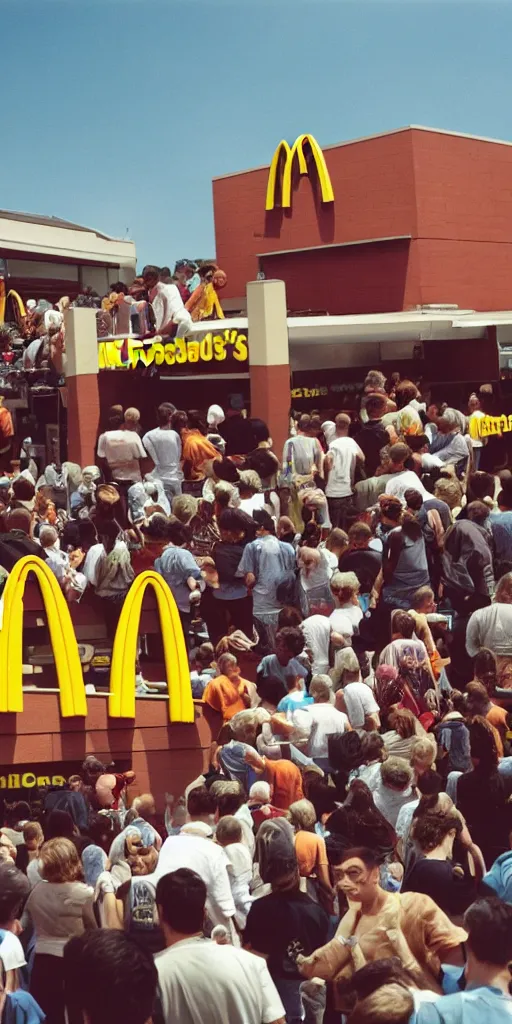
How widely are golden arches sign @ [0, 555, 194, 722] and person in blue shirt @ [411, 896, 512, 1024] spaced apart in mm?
6680

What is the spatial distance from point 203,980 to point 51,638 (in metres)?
6.87

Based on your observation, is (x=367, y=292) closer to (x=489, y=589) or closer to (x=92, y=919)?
(x=489, y=589)

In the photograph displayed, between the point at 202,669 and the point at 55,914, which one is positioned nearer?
the point at 55,914

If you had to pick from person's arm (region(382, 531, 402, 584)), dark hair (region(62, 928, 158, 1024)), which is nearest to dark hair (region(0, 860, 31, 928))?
dark hair (region(62, 928, 158, 1024))

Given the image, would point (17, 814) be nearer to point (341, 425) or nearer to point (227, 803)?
point (227, 803)

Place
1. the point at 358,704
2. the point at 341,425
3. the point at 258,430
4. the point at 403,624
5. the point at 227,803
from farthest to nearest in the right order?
the point at 258,430
the point at 341,425
the point at 403,624
the point at 358,704
the point at 227,803

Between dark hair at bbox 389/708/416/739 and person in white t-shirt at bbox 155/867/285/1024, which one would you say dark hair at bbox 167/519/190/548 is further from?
person in white t-shirt at bbox 155/867/285/1024

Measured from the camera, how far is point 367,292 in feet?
94.2

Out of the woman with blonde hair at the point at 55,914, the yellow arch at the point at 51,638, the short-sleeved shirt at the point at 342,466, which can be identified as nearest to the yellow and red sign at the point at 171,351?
the short-sleeved shirt at the point at 342,466

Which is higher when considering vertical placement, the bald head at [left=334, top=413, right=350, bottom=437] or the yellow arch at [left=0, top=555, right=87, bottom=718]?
the bald head at [left=334, top=413, right=350, bottom=437]

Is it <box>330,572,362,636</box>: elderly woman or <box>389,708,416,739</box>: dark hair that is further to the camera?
<box>330,572,362,636</box>: elderly woman

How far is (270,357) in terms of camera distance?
20.8 metres

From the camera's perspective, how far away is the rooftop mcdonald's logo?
1142 inches

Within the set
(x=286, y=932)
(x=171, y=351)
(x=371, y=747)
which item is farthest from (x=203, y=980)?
(x=171, y=351)
